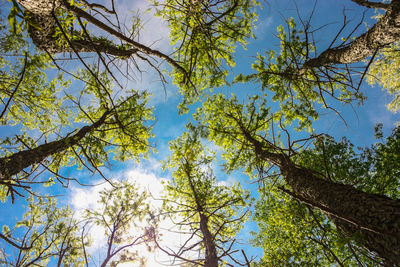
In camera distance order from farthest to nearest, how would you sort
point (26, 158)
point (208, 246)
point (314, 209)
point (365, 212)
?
point (314, 209) → point (26, 158) → point (208, 246) → point (365, 212)

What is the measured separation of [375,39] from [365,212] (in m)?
3.12

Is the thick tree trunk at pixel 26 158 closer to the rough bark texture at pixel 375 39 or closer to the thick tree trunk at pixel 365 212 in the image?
the thick tree trunk at pixel 365 212

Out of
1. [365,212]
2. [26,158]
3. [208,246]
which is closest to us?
[365,212]

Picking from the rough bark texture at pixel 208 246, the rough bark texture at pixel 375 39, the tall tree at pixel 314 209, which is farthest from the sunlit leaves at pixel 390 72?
the rough bark texture at pixel 208 246

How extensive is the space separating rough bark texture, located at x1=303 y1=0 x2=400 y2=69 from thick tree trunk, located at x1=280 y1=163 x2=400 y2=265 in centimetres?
169

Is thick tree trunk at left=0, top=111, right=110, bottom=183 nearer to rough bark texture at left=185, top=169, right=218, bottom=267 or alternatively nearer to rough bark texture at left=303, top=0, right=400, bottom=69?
rough bark texture at left=185, top=169, right=218, bottom=267

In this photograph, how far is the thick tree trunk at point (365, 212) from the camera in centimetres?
160

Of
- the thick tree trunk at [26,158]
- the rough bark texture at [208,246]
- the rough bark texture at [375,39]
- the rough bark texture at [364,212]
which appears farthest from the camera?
the thick tree trunk at [26,158]

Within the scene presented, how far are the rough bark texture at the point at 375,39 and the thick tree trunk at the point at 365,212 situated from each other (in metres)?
1.69

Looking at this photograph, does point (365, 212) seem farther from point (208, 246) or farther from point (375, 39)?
point (375, 39)

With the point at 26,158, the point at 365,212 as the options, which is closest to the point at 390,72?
the point at 365,212

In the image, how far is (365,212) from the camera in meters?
1.89

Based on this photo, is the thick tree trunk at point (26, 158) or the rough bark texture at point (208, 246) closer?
the rough bark texture at point (208, 246)

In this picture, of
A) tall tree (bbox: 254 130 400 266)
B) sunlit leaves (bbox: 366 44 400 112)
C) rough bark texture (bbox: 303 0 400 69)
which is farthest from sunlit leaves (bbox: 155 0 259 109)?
sunlit leaves (bbox: 366 44 400 112)
